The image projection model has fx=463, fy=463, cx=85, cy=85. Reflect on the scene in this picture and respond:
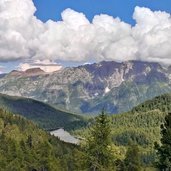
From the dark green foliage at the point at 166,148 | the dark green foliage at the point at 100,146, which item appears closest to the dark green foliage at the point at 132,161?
the dark green foliage at the point at 166,148

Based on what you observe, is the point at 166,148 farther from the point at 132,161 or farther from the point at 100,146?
the point at 132,161

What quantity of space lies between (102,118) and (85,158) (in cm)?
594

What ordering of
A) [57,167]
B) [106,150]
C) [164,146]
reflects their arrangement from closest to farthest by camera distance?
[106,150] → [164,146] → [57,167]

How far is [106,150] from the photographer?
200 ft

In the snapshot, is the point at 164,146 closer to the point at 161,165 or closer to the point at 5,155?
the point at 161,165

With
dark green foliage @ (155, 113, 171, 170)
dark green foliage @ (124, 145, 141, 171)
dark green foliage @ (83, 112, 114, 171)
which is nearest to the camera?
dark green foliage @ (83, 112, 114, 171)

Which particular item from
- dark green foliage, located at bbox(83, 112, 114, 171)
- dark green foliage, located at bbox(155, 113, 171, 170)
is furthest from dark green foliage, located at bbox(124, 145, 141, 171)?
dark green foliage, located at bbox(83, 112, 114, 171)

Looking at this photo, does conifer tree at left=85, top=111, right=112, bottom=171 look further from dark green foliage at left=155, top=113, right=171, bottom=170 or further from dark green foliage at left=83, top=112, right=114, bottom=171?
dark green foliage at left=155, top=113, right=171, bottom=170

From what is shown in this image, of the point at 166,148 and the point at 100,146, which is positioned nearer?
the point at 100,146

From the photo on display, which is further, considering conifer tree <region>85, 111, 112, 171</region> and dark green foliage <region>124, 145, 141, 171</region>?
dark green foliage <region>124, 145, 141, 171</region>

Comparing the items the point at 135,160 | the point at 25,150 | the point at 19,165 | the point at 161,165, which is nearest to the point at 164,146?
the point at 161,165

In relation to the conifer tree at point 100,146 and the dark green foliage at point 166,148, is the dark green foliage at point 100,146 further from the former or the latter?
the dark green foliage at point 166,148

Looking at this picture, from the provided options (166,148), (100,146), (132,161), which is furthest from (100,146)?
(132,161)

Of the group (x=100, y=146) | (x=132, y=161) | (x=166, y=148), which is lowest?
(x=132, y=161)
